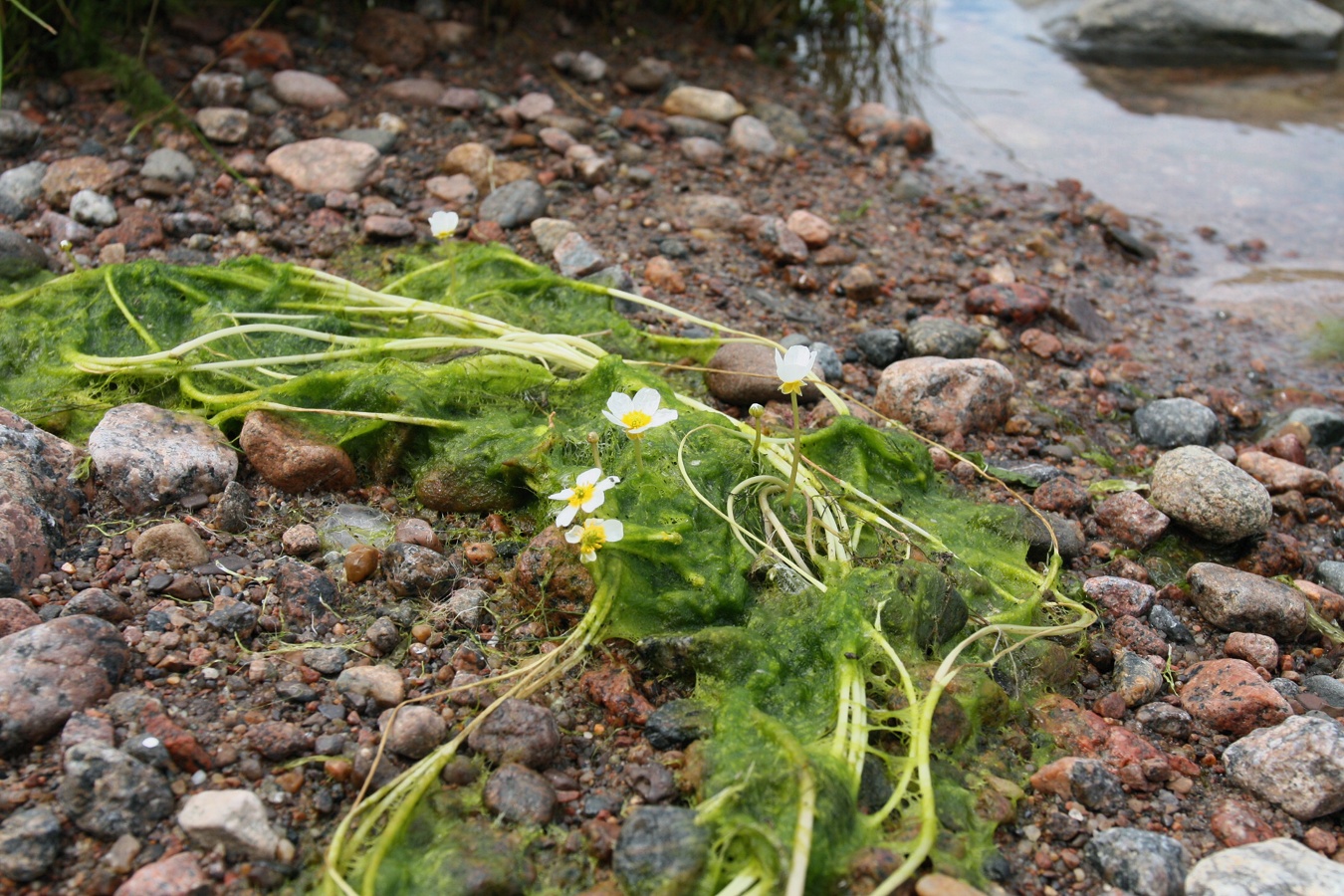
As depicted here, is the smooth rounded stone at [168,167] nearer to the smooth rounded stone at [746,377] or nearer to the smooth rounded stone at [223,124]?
the smooth rounded stone at [223,124]

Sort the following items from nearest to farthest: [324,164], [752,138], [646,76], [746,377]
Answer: [746,377] → [324,164] → [752,138] → [646,76]

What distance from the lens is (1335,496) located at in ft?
9.11

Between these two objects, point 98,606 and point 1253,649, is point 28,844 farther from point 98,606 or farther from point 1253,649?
point 1253,649

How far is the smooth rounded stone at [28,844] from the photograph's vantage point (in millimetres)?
1452

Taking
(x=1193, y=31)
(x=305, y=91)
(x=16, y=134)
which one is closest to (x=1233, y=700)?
(x=305, y=91)

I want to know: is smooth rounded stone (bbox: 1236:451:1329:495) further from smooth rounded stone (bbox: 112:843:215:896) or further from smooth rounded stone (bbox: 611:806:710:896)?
smooth rounded stone (bbox: 112:843:215:896)

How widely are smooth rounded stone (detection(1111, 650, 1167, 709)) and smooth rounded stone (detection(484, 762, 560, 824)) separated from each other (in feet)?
3.82

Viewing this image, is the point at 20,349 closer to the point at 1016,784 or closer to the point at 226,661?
the point at 226,661

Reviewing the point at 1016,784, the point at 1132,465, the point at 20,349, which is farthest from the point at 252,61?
the point at 1016,784

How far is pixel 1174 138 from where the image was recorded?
522 centimetres

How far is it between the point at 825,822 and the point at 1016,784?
0.46 metres

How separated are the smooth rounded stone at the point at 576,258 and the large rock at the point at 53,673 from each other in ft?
6.00

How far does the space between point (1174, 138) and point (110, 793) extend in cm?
546

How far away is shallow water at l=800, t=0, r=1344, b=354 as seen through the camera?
13.9ft
